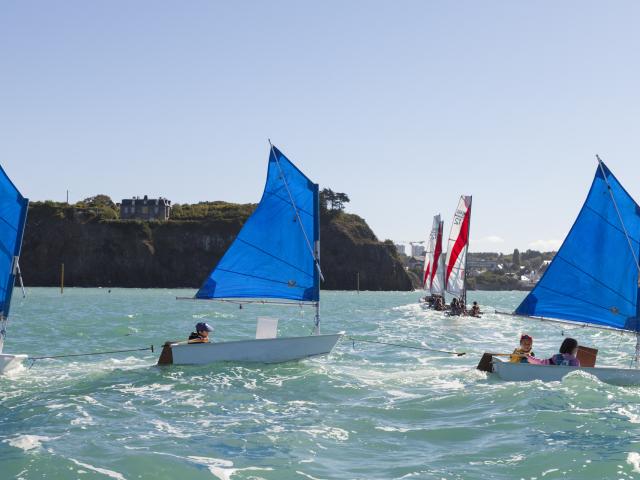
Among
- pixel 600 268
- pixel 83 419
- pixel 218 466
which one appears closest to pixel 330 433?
pixel 218 466

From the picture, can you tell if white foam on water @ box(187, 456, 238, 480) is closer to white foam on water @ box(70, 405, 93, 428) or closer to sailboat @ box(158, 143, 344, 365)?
white foam on water @ box(70, 405, 93, 428)

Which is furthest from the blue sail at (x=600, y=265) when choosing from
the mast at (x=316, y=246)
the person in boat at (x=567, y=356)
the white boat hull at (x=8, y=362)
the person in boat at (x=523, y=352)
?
the white boat hull at (x=8, y=362)

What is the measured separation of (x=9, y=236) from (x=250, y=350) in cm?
755

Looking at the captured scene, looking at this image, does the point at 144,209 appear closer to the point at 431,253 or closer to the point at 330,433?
the point at 431,253

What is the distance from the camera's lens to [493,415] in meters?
16.8

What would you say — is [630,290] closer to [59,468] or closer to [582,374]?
[582,374]

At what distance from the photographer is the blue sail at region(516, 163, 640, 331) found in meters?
21.5

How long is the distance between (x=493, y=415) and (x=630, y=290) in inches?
286

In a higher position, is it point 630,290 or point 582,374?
point 630,290

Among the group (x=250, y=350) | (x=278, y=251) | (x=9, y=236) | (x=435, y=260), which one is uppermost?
(x=435, y=260)

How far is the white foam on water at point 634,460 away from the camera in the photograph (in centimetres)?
1245

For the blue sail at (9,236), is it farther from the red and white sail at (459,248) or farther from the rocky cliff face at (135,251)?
the rocky cliff face at (135,251)

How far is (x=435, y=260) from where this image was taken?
72.8m

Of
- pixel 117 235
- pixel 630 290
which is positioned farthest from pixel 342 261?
pixel 630 290
